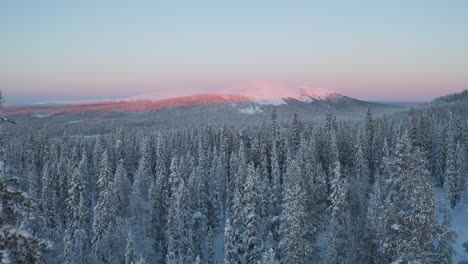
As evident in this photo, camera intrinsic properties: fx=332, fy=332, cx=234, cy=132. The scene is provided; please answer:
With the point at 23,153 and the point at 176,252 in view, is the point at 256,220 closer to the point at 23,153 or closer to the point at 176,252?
the point at 176,252

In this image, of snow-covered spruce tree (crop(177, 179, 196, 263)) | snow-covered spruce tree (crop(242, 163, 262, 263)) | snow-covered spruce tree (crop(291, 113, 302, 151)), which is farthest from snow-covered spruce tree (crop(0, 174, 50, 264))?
snow-covered spruce tree (crop(291, 113, 302, 151))

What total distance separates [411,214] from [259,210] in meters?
25.4

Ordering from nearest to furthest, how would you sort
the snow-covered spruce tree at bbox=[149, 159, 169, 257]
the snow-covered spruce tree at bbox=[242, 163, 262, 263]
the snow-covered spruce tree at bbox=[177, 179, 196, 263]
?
the snow-covered spruce tree at bbox=[242, 163, 262, 263] < the snow-covered spruce tree at bbox=[177, 179, 196, 263] < the snow-covered spruce tree at bbox=[149, 159, 169, 257]

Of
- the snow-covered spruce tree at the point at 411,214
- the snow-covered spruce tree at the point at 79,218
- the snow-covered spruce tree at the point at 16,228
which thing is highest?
the snow-covered spruce tree at the point at 16,228

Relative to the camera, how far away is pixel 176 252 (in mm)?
42625

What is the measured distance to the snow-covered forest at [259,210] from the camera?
796 inches

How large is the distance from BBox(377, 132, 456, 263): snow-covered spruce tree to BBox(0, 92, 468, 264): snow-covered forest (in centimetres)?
8

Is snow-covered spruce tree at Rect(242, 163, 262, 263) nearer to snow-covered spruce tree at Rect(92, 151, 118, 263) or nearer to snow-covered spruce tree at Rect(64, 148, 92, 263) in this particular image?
snow-covered spruce tree at Rect(92, 151, 118, 263)

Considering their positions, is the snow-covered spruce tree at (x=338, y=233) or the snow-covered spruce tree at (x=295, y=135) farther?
the snow-covered spruce tree at (x=295, y=135)

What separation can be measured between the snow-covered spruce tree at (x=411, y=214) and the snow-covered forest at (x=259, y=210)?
0.25 feet

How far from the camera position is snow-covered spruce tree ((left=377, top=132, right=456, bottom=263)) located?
2011cm

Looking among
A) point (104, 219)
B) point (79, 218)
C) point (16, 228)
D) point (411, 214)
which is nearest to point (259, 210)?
point (104, 219)

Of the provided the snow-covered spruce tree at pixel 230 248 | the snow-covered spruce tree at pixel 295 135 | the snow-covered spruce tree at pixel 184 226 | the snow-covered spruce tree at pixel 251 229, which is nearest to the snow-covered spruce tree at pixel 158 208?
the snow-covered spruce tree at pixel 184 226

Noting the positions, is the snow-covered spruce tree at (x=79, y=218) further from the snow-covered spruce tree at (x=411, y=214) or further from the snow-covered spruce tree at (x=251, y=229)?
the snow-covered spruce tree at (x=411, y=214)
